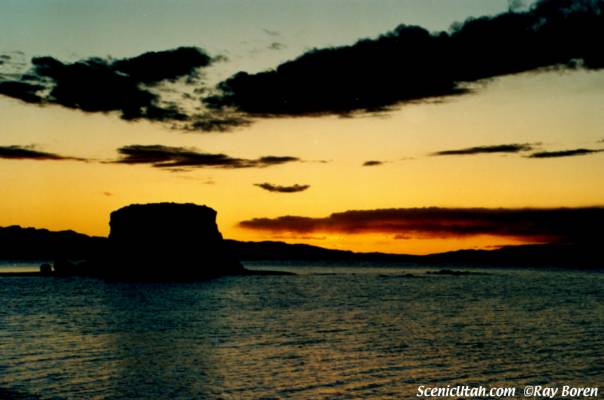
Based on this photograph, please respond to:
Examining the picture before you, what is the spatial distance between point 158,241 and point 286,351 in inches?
5150

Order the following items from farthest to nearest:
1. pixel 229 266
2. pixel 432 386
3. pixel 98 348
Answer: pixel 229 266 < pixel 98 348 < pixel 432 386

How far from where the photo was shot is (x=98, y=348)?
1661 inches

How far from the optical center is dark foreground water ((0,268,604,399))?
1192 inches

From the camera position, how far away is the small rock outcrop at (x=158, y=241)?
164 metres

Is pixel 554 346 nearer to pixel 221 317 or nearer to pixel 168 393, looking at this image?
pixel 168 393

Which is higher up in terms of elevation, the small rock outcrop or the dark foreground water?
the small rock outcrop

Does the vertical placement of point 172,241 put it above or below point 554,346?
above

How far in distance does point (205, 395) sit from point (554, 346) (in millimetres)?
26901

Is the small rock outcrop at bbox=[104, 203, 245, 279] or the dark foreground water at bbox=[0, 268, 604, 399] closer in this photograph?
the dark foreground water at bbox=[0, 268, 604, 399]

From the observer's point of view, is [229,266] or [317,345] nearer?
[317,345]

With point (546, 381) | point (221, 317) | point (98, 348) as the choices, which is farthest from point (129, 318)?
point (546, 381)

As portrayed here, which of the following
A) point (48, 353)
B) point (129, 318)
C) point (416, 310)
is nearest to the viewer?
point (48, 353)

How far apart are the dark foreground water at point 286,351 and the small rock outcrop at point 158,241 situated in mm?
91588

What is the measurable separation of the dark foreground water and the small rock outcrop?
91.6 metres
